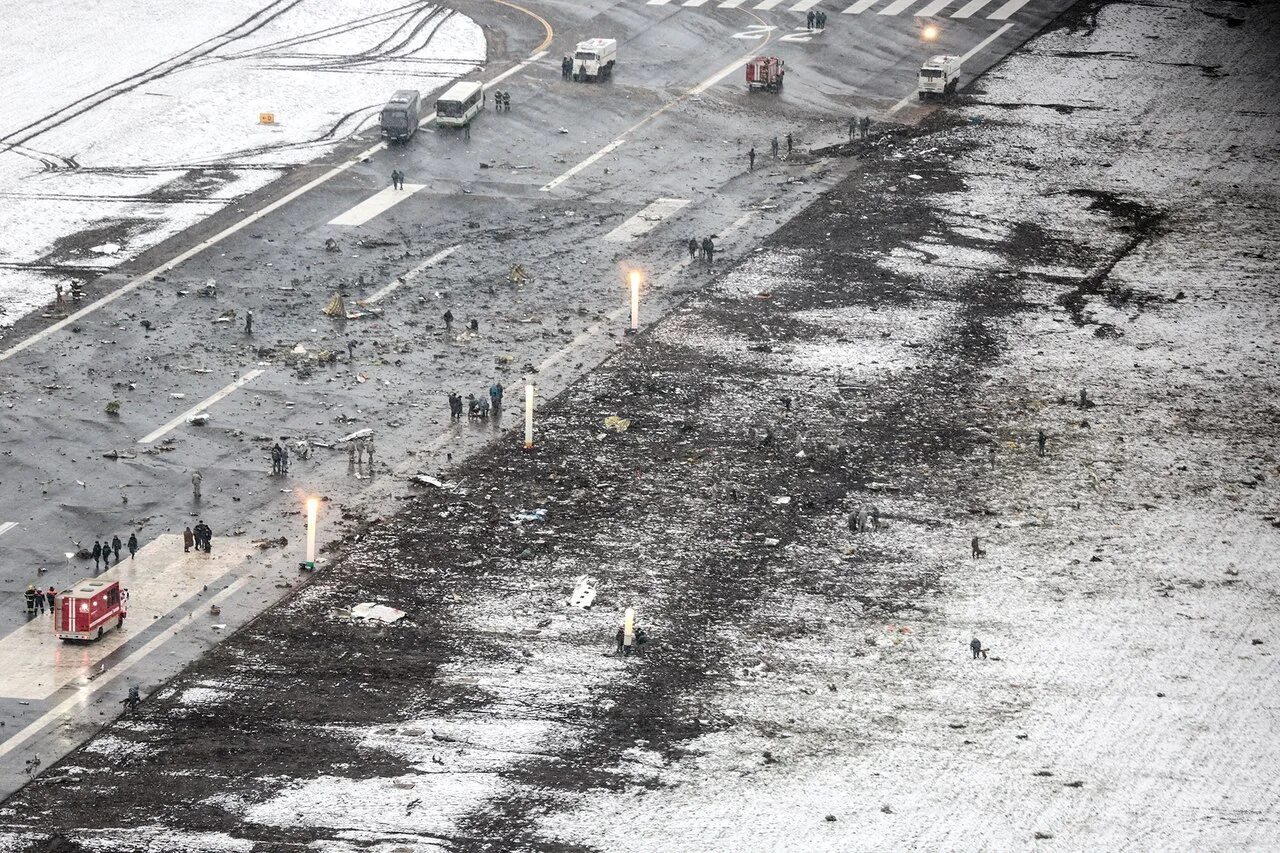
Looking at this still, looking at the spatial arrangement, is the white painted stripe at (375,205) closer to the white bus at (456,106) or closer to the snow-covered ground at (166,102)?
the snow-covered ground at (166,102)

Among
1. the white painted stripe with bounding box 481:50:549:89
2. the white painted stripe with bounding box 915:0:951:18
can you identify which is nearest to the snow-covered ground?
the white painted stripe with bounding box 481:50:549:89

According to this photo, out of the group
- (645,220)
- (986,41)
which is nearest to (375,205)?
(645,220)

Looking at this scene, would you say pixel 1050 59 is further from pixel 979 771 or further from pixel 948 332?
pixel 979 771

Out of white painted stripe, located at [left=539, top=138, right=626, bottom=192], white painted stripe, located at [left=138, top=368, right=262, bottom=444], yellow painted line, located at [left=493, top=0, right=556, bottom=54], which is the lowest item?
white painted stripe, located at [left=138, top=368, right=262, bottom=444]

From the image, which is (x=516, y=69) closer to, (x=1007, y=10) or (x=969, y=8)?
(x=969, y=8)

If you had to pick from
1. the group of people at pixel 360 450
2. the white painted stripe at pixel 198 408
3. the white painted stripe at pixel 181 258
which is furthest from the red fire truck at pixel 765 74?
the group of people at pixel 360 450

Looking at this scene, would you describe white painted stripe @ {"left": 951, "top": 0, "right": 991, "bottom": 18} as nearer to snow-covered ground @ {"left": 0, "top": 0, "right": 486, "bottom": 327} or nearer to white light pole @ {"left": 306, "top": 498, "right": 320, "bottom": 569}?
snow-covered ground @ {"left": 0, "top": 0, "right": 486, "bottom": 327}
